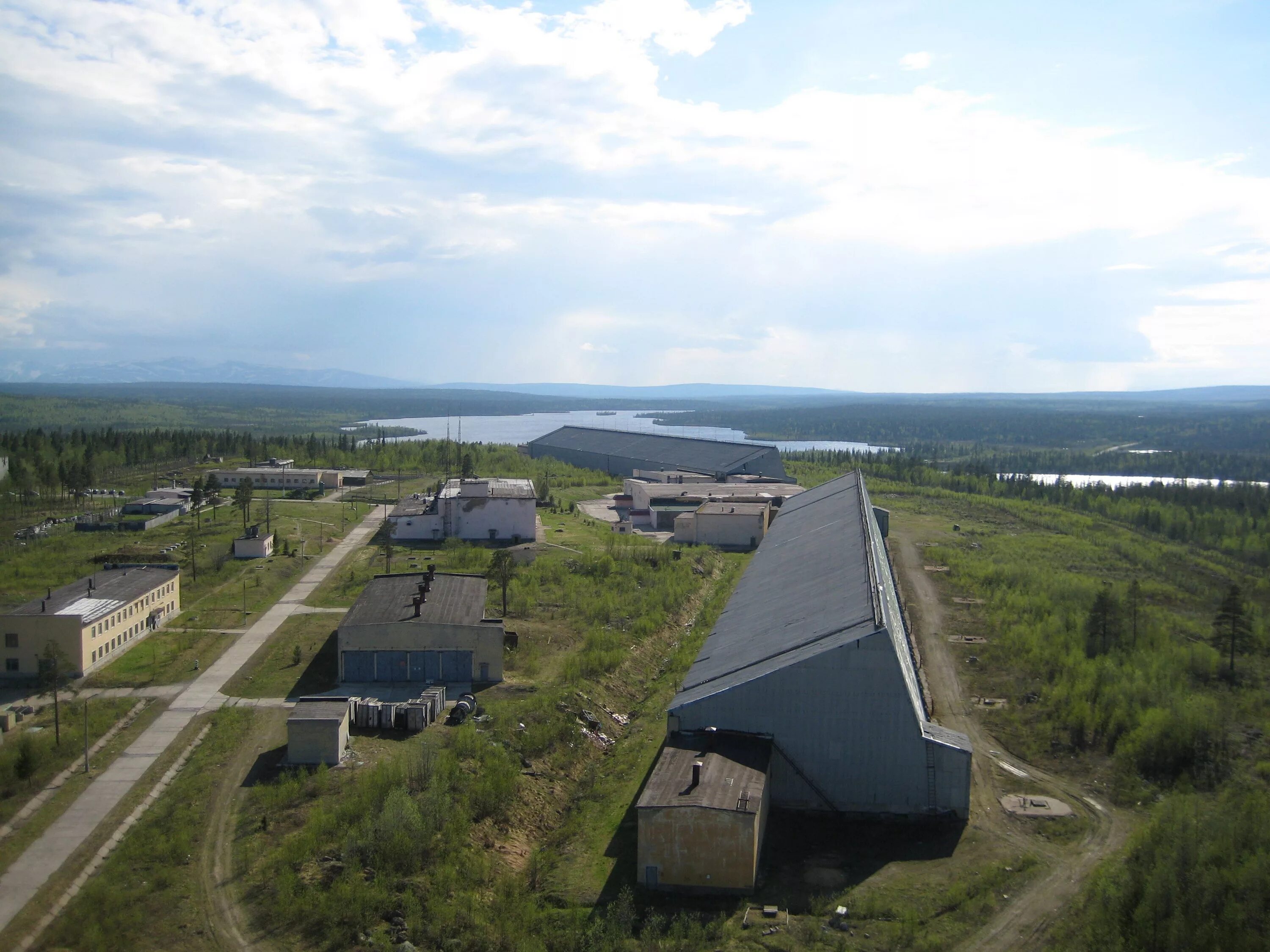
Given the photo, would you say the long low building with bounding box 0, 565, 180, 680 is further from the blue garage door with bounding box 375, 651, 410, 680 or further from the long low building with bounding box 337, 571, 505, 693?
the blue garage door with bounding box 375, 651, 410, 680

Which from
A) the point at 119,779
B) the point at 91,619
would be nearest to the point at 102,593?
the point at 91,619

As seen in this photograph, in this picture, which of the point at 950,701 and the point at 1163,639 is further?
the point at 1163,639

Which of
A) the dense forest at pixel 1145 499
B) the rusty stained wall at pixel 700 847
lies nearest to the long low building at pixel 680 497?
the dense forest at pixel 1145 499

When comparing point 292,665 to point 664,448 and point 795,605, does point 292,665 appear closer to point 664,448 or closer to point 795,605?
point 795,605

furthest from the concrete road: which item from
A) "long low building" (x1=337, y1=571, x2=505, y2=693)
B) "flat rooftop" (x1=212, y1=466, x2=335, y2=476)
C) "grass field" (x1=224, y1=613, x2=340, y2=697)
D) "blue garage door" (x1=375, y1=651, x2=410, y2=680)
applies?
"flat rooftop" (x1=212, y1=466, x2=335, y2=476)

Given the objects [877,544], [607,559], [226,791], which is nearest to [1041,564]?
[877,544]

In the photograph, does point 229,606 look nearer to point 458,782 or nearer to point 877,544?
point 458,782

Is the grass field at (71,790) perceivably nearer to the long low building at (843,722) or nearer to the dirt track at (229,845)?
the dirt track at (229,845)
